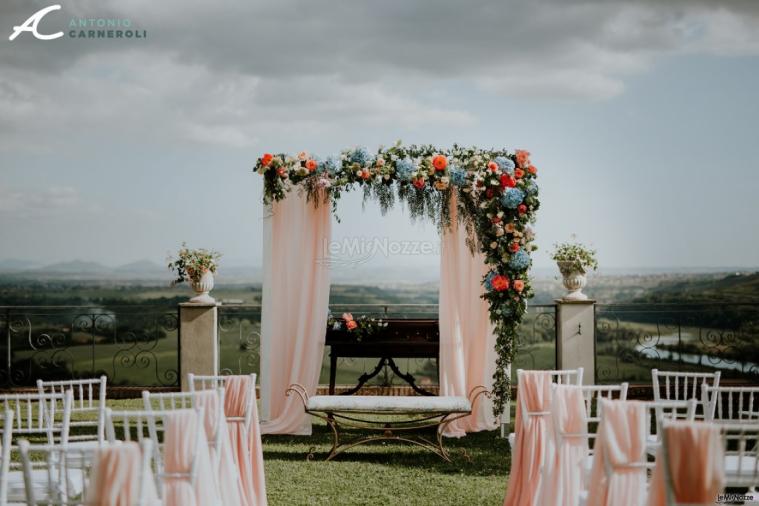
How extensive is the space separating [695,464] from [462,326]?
4.98 m

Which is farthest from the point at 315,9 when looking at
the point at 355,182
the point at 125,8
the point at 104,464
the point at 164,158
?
the point at 104,464

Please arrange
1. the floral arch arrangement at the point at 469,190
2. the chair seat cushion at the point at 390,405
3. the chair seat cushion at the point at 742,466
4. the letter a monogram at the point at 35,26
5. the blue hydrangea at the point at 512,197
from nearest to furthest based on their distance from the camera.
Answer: the chair seat cushion at the point at 742,466 → the chair seat cushion at the point at 390,405 → the blue hydrangea at the point at 512,197 → the floral arch arrangement at the point at 469,190 → the letter a monogram at the point at 35,26

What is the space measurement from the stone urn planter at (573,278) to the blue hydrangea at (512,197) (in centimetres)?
149

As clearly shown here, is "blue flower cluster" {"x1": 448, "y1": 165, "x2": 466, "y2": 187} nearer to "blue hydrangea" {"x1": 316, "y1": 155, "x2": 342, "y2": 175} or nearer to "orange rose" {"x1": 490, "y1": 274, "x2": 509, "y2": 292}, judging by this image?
"orange rose" {"x1": 490, "y1": 274, "x2": 509, "y2": 292}

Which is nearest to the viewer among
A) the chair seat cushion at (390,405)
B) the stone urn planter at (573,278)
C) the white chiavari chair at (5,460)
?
the white chiavari chair at (5,460)

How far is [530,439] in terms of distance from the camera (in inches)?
191

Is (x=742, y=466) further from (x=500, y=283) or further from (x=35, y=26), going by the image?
(x=35, y=26)

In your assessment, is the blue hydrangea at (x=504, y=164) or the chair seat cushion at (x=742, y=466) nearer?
the chair seat cushion at (x=742, y=466)

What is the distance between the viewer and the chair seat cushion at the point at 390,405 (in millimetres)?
6477

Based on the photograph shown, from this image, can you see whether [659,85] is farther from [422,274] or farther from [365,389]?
[365,389]

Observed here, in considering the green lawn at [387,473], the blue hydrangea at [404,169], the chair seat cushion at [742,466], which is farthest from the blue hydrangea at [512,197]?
the chair seat cushion at [742,466]

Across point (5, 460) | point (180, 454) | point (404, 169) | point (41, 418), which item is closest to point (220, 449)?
point (180, 454)

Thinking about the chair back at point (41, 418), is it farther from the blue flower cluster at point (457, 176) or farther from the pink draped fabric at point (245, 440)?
the blue flower cluster at point (457, 176)

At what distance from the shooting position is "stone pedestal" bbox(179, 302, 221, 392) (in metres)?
8.25
